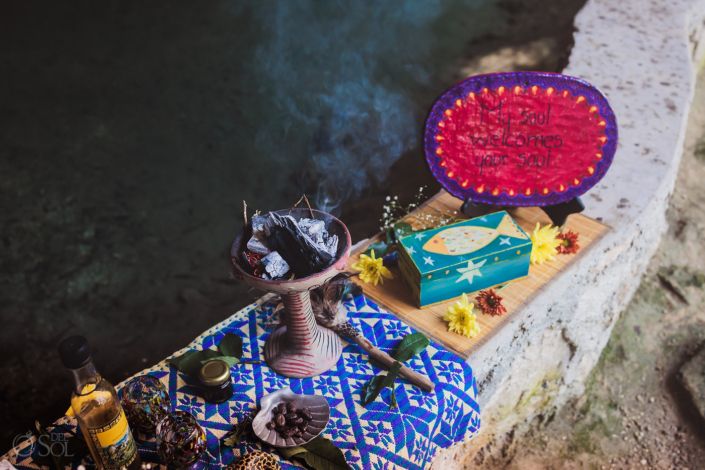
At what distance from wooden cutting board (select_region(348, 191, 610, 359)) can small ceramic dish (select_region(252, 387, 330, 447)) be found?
521 millimetres

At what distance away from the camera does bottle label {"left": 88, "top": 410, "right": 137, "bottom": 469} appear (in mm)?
1268

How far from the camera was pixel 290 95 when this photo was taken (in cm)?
532

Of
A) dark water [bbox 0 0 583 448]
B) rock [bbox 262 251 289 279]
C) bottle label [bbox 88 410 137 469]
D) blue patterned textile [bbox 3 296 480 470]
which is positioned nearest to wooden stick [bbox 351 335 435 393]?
Result: blue patterned textile [bbox 3 296 480 470]

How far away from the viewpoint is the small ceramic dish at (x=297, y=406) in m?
1.51

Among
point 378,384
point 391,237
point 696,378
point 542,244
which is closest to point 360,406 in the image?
point 378,384

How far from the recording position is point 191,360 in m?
1.76

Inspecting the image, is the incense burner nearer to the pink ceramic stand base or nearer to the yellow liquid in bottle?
the pink ceramic stand base

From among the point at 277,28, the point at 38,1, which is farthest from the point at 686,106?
the point at 38,1

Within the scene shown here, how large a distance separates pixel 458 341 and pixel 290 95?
4071mm

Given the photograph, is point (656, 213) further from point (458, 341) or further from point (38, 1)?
point (38, 1)

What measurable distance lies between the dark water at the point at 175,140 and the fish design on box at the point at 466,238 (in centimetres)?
161

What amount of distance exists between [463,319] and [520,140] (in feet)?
2.77

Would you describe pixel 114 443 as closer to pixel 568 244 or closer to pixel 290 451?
pixel 290 451

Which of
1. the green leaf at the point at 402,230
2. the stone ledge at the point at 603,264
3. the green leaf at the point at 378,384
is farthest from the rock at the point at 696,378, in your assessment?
the green leaf at the point at 378,384
